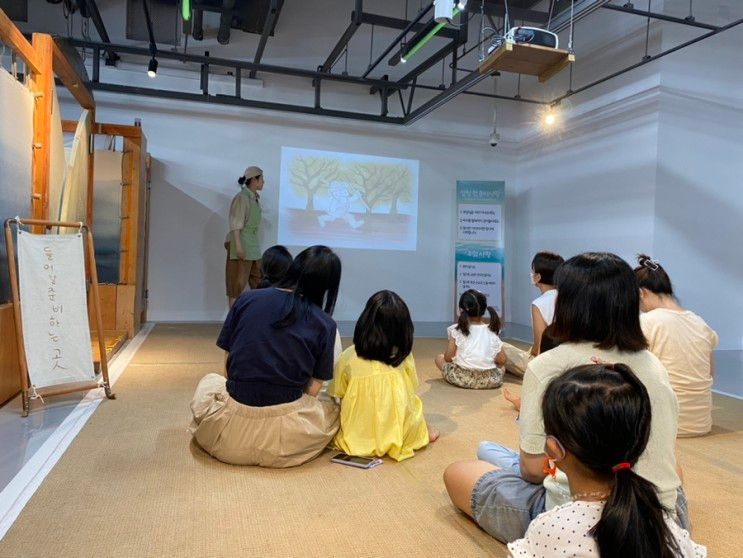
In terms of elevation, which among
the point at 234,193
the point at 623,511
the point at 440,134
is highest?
the point at 440,134

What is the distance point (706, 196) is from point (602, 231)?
104cm

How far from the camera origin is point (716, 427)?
9.64 ft

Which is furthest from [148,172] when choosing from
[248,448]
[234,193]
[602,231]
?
[602,231]

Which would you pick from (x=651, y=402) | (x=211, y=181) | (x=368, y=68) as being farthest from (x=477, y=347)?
(x=211, y=181)

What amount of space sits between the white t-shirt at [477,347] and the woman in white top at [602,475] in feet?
8.42

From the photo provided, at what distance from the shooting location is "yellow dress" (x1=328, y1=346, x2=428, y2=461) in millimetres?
2246

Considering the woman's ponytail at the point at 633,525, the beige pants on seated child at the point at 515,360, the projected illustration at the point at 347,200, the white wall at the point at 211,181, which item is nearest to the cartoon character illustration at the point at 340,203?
the projected illustration at the point at 347,200

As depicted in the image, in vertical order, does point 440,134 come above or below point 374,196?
above

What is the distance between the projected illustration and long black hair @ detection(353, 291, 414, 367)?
4.55 m

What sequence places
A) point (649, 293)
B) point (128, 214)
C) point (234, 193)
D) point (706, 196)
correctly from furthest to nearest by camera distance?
point (234, 193) < point (706, 196) < point (128, 214) < point (649, 293)

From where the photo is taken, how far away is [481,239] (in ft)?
23.1

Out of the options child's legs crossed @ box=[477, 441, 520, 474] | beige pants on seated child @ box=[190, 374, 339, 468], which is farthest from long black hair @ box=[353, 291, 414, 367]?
child's legs crossed @ box=[477, 441, 520, 474]

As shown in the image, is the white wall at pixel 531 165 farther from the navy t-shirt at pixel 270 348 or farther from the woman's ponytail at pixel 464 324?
the navy t-shirt at pixel 270 348

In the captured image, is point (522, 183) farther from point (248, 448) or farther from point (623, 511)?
point (623, 511)
